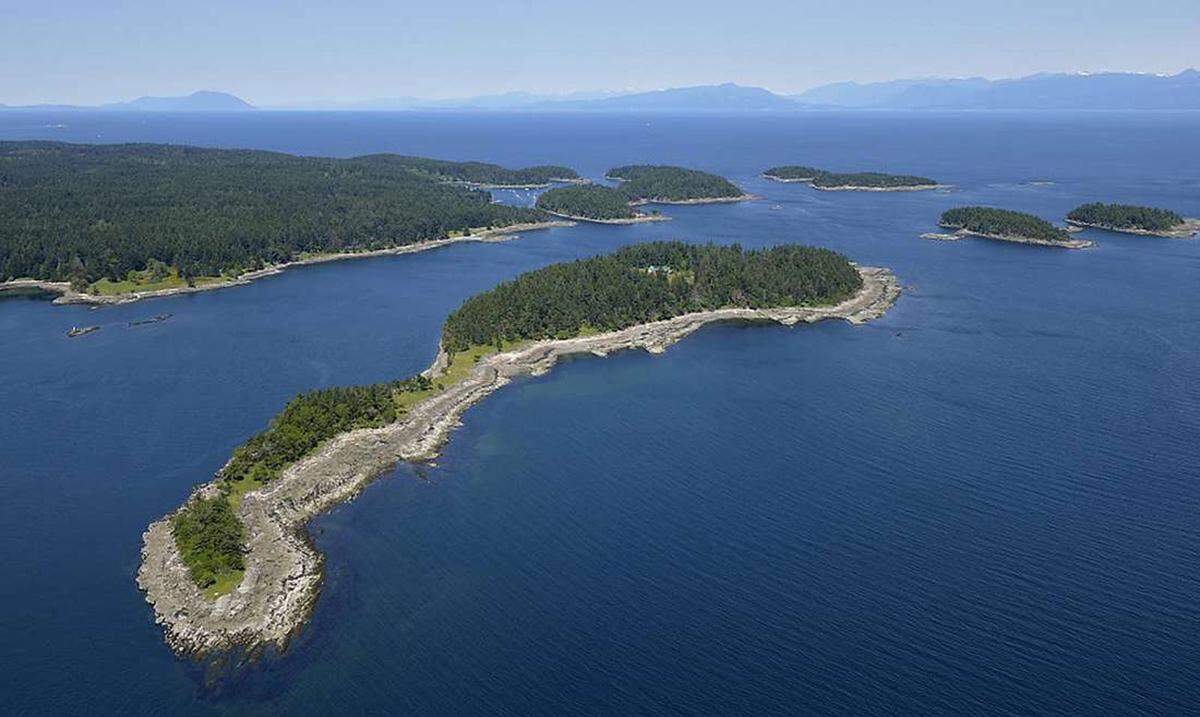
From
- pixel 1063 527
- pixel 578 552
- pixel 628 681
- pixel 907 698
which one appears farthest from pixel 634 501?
pixel 1063 527

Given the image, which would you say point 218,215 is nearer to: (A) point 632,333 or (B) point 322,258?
(B) point 322,258

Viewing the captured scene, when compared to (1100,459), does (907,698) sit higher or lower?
lower

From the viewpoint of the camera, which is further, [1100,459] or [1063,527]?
[1100,459]

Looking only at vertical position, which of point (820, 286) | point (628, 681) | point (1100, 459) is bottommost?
point (628, 681)

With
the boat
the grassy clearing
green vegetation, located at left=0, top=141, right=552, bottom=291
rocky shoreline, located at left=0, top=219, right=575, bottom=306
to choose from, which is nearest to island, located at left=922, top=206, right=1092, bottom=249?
rocky shoreline, located at left=0, top=219, right=575, bottom=306

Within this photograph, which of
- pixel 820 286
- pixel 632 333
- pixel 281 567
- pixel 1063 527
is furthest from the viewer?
pixel 820 286

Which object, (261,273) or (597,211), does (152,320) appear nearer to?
(261,273)

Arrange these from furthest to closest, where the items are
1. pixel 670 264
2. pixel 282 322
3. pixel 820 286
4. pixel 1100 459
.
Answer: pixel 670 264 → pixel 820 286 → pixel 282 322 → pixel 1100 459

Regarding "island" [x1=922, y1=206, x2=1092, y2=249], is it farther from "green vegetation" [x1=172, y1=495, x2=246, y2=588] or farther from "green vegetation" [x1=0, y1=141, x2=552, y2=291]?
"green vegetation" [x1=172, y1=495, x2=246, y2=588]

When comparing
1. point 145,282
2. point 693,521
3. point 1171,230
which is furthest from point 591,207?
point 693,521
